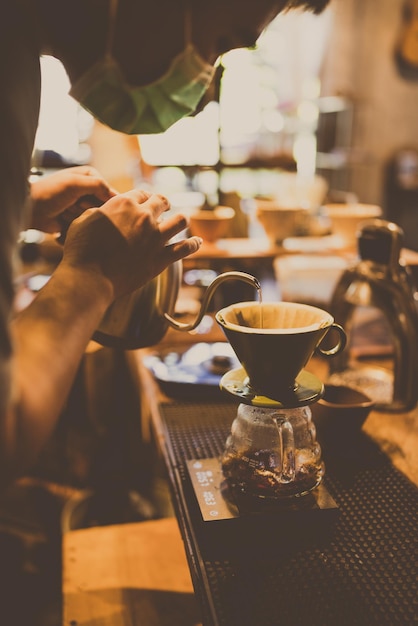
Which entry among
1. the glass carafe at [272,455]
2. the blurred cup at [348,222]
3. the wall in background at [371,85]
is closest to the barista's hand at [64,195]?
the glass carafe at [272,455]

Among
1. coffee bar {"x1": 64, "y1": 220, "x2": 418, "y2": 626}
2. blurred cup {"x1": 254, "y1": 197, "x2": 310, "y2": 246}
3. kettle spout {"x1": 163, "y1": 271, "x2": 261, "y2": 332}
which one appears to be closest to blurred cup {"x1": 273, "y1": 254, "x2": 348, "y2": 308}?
blurred cup {"x1": 254, "y1": 197, "x2": 310, "y2": 246}

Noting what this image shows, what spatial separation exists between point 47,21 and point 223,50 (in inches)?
15.1

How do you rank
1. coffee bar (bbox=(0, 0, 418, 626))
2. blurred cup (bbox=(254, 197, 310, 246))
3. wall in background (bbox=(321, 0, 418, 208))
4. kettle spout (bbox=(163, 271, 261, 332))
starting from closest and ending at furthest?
coffee bar (bbox=(0, 0, 418, 626)) → kettle spout (bbox=(163, 271, 261, 332)) → blurred cup (bbox=(254, 197, 310, 246)) → wall in background (bbox=(321, 0, 418, 208))

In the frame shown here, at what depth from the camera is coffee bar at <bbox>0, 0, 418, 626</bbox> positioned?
110 cm

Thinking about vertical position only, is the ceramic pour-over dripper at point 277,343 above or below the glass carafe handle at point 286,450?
above

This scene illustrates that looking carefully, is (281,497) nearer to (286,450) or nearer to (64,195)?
(286,450)

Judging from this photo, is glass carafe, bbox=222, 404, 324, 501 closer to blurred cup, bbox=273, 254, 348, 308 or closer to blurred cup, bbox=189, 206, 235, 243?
blurred cup, bbox=273, 254, 348, 308

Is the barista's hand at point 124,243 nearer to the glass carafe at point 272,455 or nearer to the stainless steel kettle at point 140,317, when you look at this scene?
the stainless steel kettle at point 140,317

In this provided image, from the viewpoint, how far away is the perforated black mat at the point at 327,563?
3.25ft

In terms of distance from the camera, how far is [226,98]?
723 cm

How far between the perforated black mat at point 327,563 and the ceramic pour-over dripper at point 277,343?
0.26m

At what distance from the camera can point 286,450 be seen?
1156 millimetres

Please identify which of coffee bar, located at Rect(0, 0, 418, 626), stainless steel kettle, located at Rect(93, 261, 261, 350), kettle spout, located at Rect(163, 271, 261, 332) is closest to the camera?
coffee bar, located at Rect(0, 0, 418, 626)

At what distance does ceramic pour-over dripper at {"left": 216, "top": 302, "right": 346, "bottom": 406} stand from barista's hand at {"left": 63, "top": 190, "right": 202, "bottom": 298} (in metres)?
0.18
